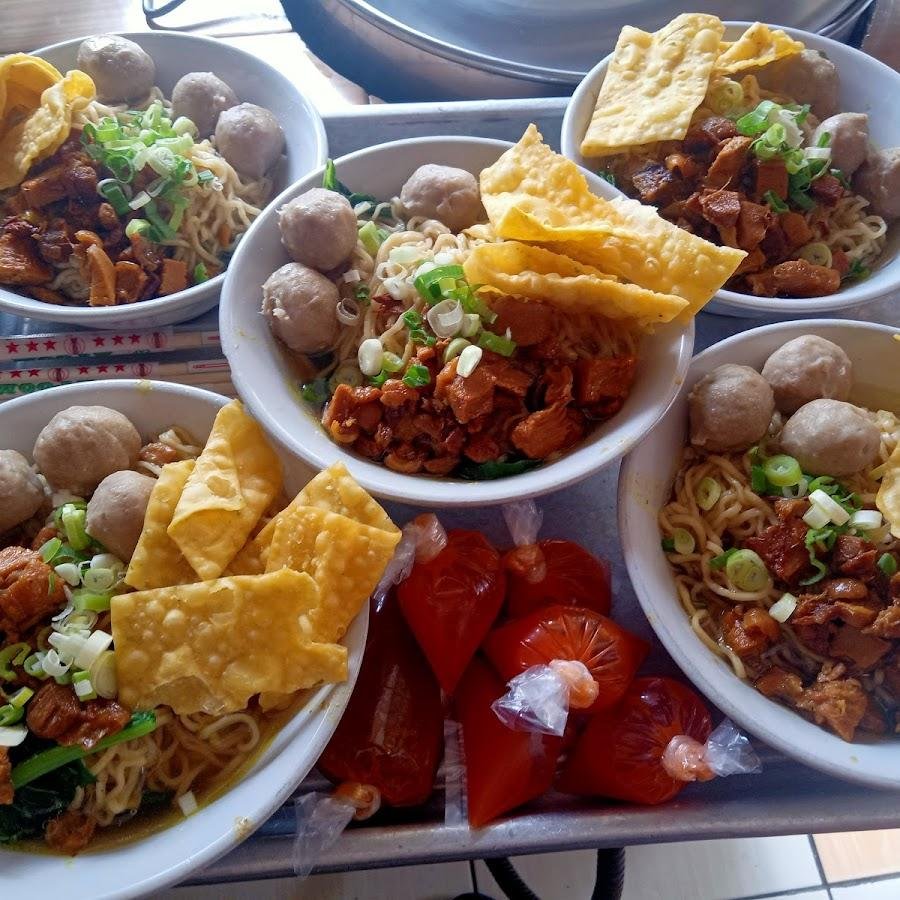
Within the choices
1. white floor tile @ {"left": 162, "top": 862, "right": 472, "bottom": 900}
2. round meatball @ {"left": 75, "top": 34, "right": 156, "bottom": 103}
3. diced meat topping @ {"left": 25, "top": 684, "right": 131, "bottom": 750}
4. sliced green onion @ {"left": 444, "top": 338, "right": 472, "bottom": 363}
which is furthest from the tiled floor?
round meatball @ {"left": 75, "top": 34, "right": 156, "bottom": 103}

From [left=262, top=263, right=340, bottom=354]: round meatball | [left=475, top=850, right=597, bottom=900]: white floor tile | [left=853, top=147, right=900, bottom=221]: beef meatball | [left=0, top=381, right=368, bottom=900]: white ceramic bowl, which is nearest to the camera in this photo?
[left=0, top=381, right=368, bottom=900]: white ceramic bowl

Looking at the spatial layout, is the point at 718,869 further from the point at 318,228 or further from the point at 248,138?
the point at 248,138

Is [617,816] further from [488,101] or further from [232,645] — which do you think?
[488,101]

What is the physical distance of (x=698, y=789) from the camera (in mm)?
1729

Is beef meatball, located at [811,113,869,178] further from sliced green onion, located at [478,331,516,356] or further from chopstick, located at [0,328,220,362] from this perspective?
chopstick, located at [0,328,220,362]

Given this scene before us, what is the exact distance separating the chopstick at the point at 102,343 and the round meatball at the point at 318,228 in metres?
0.41

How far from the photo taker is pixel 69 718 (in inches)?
59.3

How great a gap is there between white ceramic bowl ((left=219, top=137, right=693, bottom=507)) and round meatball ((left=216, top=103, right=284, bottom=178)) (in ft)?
1.15

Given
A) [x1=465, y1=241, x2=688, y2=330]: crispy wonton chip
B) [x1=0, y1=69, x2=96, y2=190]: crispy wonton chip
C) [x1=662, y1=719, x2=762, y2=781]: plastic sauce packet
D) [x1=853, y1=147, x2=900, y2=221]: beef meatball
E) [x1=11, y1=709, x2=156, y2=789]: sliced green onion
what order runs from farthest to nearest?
[x1=853, y1=147, x2=900, y2=221]: beef meatball, [x1=0, y1=69, x2=96, y2=190]: crispy wonton chip, [x1=465, y1=241, x2=688, y2=330]: crispy wonton chip, [x1=662, y1=719, x2=762, y2=781]: plastic sauce packet, [x1=11, y1=709, x2=156, y2=789]: sliced green onion

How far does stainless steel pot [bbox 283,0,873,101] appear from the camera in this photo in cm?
259

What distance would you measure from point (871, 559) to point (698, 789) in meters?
0.63

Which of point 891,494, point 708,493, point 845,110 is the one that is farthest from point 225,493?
point 845,110

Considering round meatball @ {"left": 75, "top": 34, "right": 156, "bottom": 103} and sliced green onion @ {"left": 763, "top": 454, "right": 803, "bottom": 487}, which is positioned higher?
round meatball @ {"left": 75, "top": 34, "right": 156, "bottom": 103}

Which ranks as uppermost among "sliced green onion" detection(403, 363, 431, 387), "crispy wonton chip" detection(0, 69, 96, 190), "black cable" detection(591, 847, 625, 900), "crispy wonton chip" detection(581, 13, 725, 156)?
"crispy wonton chip" detection(581, 13, 725, 156)
